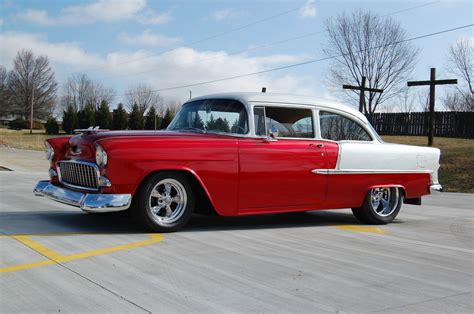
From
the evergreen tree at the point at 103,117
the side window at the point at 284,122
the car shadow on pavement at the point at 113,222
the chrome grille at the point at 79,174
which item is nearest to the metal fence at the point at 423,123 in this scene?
the car shadow on pavement at the point at 113,222

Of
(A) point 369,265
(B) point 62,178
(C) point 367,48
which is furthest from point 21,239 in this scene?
(C) point 367,48

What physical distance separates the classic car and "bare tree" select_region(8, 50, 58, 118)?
8658 centimetres

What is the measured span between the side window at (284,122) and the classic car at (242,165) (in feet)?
0.04

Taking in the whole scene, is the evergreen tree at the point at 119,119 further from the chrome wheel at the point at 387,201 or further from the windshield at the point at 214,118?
the chrome wheel at the point at 387,201

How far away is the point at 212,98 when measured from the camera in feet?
22.0

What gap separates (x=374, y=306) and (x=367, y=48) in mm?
35940

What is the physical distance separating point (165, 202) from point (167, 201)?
25mm

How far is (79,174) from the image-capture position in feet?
19.1

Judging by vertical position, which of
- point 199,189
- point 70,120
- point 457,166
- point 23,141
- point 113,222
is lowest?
point 23,141

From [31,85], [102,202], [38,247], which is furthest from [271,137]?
[31,85]

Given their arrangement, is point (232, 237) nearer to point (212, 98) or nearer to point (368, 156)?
point (212, 98)

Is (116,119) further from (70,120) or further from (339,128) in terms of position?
(339,128)

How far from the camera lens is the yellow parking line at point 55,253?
13.9ft

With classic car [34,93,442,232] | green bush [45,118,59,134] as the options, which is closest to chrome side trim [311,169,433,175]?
classic car [34,93,442,232]
